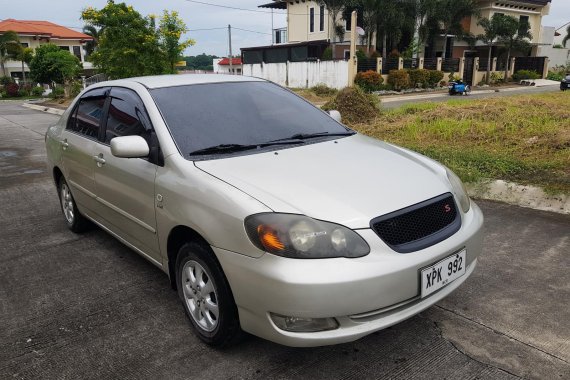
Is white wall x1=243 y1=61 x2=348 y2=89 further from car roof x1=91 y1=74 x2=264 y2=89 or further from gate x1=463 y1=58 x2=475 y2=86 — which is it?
car roof x1=91 y1=74 x2=264 y2=89

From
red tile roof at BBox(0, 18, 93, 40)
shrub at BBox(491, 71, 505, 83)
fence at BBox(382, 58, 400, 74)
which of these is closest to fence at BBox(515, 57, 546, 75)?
shrub at BBox(491, 71, 505, 83)

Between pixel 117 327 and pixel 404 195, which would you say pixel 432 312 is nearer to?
pixel 404 195

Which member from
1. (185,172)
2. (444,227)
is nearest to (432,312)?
(444,227)

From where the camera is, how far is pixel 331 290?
2.14 m

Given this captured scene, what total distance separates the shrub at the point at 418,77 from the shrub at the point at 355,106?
21.8m

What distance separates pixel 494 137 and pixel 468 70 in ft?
109

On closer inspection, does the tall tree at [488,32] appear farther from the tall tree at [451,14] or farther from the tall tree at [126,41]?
the tall tree at [126,41]

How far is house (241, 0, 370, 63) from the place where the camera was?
115ft

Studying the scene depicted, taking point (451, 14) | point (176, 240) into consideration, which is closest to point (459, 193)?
point (176, 240)

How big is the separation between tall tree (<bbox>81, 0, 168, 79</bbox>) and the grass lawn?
12.2 metres

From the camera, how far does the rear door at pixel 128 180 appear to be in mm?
3057

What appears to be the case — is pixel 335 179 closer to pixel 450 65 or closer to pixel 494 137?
pixel 494 137

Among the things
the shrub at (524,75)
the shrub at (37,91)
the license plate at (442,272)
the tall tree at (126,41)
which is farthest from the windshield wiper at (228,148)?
the shrub at (37,91)

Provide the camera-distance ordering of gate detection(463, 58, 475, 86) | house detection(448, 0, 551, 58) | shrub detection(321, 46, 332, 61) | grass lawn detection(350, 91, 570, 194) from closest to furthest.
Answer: grass lawn detection(350, 91, 570, 194) < shrub detection(321, 46, 332, 61) < gate detection(463, 58, 475, 86) < house detection(448, 0, 551, 58)
